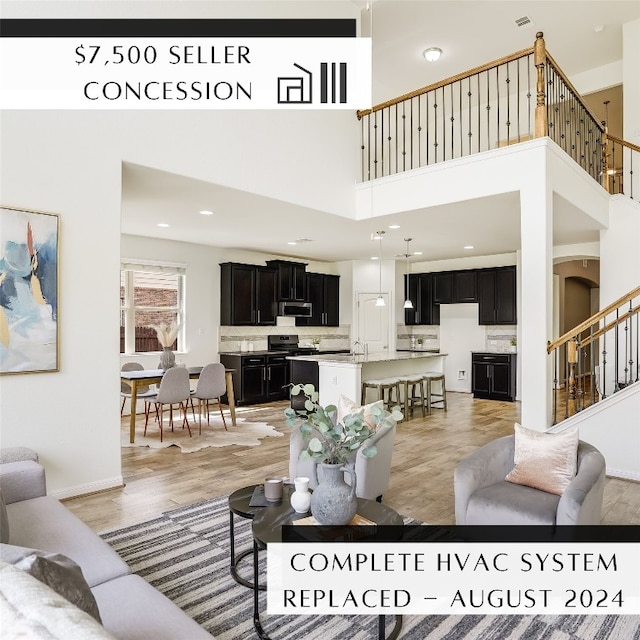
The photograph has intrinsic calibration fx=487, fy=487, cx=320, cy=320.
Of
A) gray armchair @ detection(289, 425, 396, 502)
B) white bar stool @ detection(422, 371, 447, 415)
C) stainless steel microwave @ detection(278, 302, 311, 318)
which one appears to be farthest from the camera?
stainless steel microwave @ detection(278, 302, 311, 318)

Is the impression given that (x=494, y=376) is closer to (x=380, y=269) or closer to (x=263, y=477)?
(x=380, y=269)

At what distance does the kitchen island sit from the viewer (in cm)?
655

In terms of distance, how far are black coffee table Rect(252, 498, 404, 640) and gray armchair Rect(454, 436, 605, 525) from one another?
0.66 metres

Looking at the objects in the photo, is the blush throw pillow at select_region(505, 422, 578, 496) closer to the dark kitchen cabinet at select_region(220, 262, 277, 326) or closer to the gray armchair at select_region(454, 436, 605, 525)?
the gray armchair at select_region(454, 436, 605, 525)

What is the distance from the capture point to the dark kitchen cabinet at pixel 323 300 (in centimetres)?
981

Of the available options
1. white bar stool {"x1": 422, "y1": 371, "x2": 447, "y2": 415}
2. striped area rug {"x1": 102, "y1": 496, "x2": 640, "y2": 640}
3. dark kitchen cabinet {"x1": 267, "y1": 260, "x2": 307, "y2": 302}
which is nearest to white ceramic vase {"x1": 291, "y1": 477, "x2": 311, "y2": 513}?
striped area rug {"x1": 102, "y1": 496, "x2": 640, "y2": 640}

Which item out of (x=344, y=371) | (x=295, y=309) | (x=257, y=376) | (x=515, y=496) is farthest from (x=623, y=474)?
(x=295, y=309)

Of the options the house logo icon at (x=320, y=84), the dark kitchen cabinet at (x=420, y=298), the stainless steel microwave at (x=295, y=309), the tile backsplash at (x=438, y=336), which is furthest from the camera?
the dark kitchen cabinet at (x=420, y=298)

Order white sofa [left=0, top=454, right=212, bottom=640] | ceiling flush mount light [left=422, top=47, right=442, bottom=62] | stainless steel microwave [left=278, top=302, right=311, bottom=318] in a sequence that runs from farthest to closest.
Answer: stainless steel microwave [left=278, top=302, right=311, bottom=318]
ceiling flush mount light [left=422, top=47, right=442, bottom=62]
white sofa [left=0, top=454, right=212, bottom=640]

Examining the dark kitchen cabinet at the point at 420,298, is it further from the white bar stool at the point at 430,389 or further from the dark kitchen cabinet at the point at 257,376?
the dark kitchen cabinet at the point at 257,376

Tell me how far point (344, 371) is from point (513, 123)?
18.4ft

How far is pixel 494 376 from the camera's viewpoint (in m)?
9.09

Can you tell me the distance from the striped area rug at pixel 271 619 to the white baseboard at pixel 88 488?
1.01 m

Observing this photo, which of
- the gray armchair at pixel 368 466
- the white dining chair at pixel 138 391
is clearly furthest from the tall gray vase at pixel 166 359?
the gray armchair at pixel 368 466
